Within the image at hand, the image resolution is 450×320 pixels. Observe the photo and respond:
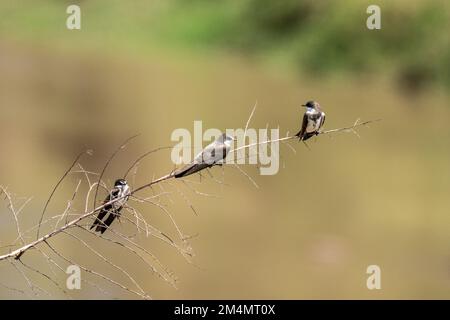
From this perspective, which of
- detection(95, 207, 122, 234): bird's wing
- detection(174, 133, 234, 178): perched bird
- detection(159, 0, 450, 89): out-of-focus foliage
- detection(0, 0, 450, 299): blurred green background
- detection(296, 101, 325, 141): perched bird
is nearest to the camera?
detection(95, 207, 122, 234): bird's wing

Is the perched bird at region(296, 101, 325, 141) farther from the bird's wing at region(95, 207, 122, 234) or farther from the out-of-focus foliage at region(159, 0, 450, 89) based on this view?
the out-of-focus foliage at region(159, 0, 450, 89)

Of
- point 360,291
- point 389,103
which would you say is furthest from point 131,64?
point 360,291

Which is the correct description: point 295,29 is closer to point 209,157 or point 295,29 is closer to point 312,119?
point 312,119

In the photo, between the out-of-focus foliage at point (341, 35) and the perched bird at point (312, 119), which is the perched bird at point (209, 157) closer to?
the perched bird at point (312, 119)

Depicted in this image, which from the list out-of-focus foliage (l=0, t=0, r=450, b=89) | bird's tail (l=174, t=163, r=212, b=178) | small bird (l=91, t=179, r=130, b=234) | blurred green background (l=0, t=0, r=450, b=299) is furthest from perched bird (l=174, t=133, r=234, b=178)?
out-of-focus foliage (l=0, t=0, r=450, b=89)

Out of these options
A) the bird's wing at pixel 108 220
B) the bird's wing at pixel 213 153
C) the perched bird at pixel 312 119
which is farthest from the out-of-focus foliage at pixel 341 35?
the bird's wing at pixel 108 220

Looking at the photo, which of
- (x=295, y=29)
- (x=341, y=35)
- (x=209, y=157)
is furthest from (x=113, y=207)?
(x=295, y=29)

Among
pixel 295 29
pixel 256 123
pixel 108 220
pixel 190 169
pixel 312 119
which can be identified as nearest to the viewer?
pixel 190 169
